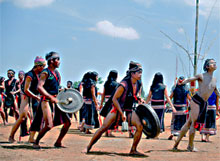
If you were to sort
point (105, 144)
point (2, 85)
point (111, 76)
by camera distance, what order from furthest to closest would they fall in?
1. point (2, 85)
2. point (111, 76)
3. point (105, 144)

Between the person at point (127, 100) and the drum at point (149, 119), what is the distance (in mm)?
108

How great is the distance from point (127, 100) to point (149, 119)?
2.15 ft

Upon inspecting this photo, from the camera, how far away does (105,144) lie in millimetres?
10156

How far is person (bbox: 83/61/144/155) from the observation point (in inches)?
307

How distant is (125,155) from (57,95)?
6.10 ft

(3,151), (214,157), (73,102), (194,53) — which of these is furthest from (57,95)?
(194,53)

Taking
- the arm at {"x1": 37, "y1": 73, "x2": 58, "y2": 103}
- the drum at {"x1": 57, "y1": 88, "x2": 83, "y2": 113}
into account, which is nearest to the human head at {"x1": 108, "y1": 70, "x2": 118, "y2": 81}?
the drum at {"x1": 57, "y1": 88, "x2": 83, "y2": 113}

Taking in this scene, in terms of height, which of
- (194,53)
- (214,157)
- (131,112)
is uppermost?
(194,53)

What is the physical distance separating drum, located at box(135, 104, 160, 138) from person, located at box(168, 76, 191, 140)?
4683 millimetres

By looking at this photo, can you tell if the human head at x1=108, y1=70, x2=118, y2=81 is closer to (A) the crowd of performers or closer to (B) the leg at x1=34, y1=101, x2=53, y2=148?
(A) the crowd of performers

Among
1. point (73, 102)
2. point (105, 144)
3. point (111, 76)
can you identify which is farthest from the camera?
point (111, 76)

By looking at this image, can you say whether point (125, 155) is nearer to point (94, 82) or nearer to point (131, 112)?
point (131, 112)

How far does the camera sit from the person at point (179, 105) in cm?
1251

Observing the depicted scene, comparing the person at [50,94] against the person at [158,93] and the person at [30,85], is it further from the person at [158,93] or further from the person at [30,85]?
the person at [158,93]
